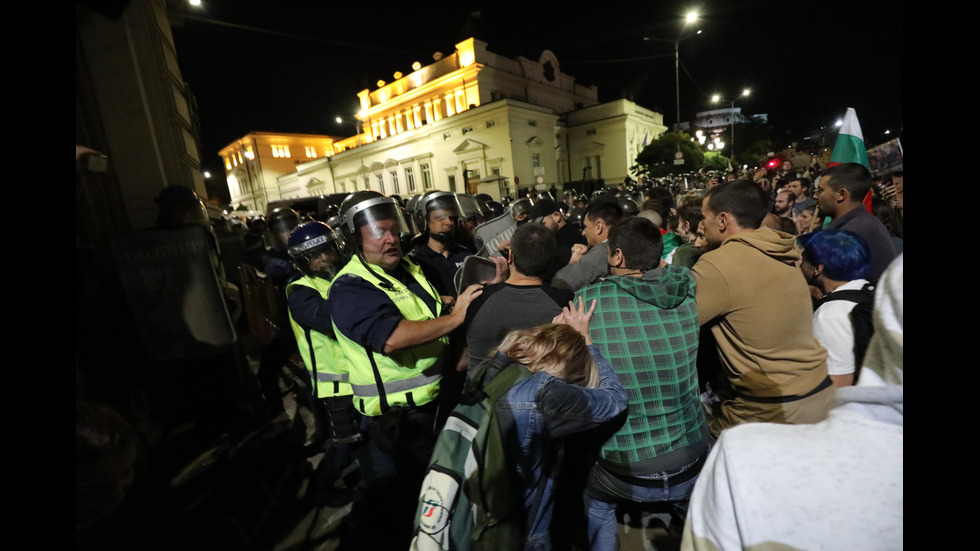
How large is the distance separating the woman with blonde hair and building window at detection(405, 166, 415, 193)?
145ft

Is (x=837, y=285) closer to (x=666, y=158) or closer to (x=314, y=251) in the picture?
(x=314, y=251)

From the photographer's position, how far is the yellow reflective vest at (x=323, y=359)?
289cm

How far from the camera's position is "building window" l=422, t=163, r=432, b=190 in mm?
42344

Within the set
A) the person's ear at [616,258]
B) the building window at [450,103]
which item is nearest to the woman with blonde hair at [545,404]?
the person's ear at [616,258]

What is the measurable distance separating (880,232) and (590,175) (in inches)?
1629

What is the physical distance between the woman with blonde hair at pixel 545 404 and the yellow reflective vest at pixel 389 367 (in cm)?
90

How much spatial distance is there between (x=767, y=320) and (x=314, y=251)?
10.8 ft

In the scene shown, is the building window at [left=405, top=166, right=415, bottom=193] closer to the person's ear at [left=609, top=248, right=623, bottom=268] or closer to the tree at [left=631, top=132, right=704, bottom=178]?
the tree at [left=631, top=132, right=704, bottom=178]

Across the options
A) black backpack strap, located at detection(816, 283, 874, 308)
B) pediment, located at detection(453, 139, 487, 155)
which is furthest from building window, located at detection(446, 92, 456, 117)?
black backpack strap, located at detection(816, 283, 874, 308)

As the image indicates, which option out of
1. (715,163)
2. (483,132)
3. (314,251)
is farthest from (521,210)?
(715,163)

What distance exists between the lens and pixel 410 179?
44094 millimetres

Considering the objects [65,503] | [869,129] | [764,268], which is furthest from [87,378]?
[869,129]

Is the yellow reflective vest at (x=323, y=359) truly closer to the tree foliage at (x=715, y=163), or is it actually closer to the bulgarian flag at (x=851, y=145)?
the bulgarian flag at (x=851, y=145)

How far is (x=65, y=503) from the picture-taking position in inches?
42.0
